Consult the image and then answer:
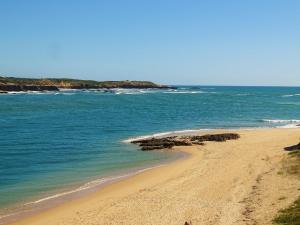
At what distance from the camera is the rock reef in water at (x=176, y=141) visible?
38781 mm

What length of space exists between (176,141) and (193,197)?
58.8 feet

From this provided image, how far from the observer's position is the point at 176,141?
4053cm

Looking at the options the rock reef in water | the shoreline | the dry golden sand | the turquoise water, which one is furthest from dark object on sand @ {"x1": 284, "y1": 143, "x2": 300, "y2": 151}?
the shoreline

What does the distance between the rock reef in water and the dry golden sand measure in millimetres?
5665

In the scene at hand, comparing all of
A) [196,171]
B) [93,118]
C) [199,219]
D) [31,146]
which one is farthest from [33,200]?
[93,118]

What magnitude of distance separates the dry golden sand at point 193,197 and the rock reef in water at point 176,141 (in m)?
5.67

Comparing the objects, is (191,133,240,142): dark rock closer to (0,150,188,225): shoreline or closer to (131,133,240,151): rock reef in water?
(131,133,240,151): rock reef in water

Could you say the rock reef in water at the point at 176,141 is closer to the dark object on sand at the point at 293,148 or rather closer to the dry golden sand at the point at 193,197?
the dry golden sand at the point at 193,197

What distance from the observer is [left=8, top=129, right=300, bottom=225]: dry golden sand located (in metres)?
19.3

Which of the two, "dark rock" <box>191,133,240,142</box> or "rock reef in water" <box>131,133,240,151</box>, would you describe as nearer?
"rock reef in water" <box>131,133,240,151</box>

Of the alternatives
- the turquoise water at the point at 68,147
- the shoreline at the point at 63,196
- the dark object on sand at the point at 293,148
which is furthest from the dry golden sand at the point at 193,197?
the turquoise water at the point at 68,147

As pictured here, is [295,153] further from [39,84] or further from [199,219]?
[39,84]

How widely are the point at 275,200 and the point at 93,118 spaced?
4442cm

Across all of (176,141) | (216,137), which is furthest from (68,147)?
(216,137)
